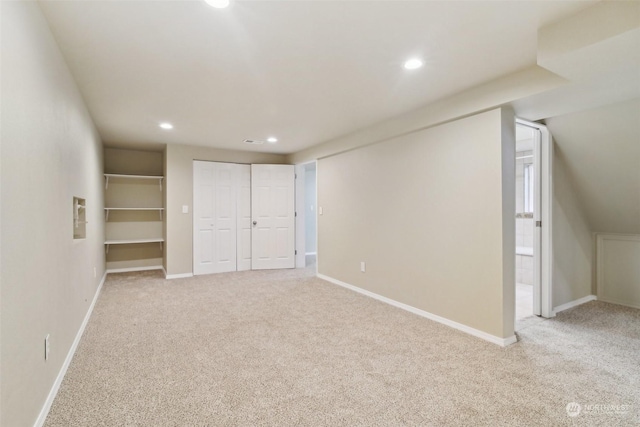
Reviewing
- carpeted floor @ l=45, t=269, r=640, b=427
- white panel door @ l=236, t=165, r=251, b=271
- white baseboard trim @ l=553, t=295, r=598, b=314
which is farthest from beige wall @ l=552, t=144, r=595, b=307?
white panel door @ l=236, t=165, r=251, b=271

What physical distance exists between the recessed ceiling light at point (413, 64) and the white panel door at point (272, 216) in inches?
157

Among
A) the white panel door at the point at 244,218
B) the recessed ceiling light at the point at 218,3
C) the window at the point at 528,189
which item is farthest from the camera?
the white panel door at the point at 244,218

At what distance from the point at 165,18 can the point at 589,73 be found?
8.89ft

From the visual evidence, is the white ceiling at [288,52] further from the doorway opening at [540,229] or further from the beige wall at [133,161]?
the beige wall at [133,161]

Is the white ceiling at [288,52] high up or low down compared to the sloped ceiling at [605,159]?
up

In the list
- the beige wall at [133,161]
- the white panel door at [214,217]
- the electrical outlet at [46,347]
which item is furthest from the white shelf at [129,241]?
the electrical outlet at [46,347]

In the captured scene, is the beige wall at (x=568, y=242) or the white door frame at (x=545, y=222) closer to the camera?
the white door frame at (x=545, y=222)

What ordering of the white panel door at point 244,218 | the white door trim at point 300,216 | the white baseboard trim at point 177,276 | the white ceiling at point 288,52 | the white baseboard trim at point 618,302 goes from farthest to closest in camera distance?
the white door trim at point 300,216, the white panel door at point 244,218, the white baseboard trim at point 177,276, the white baseboard trim at point 618,302, the white ceiling at point 288,52

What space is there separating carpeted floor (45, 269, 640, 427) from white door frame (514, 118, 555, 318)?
0.82 feet

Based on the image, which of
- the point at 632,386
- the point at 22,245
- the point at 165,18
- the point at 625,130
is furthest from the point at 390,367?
the point at 625,130

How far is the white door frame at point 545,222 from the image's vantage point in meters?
3.36

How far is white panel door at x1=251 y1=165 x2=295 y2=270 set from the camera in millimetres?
6102

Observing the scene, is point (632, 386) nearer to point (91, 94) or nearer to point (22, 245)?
point (22, 245)

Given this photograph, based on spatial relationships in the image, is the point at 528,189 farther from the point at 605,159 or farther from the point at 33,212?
the point at 33,212
